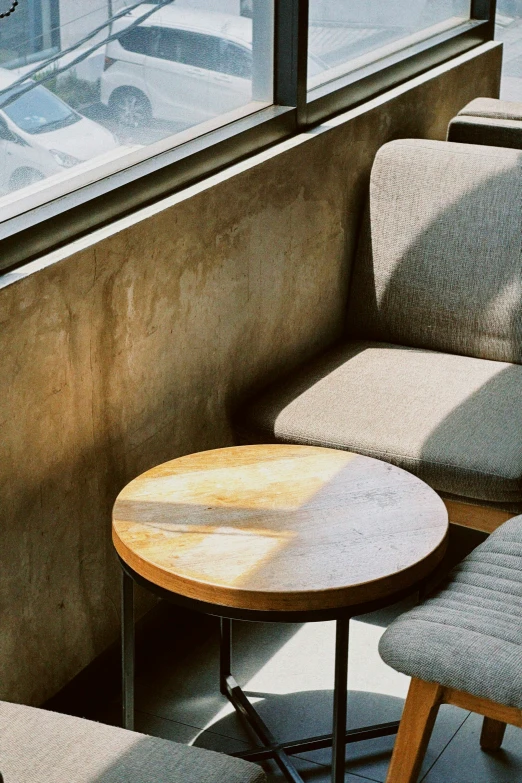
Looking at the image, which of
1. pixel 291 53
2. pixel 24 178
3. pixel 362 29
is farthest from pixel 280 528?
pixel 362 29

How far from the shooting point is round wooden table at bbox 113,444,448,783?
172 centimetres

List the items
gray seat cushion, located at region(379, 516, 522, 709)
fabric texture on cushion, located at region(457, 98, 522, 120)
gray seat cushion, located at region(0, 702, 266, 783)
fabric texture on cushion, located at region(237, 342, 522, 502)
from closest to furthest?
1. gray seat cushion, located at region(0, 702, 266, 783)
2. gray seat cushion, located at region(379, 516, 522, 709)
3. fabric texture on cushion, located at region(237, 342, 522, 502)
4. fabric texture on cushion, located at region(457, 98, 522, 120)

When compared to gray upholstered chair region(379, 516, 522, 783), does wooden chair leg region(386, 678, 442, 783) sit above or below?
below

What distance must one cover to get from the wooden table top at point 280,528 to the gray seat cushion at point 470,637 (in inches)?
3.6

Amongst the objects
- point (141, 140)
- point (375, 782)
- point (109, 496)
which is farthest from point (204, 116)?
point (375, 782)

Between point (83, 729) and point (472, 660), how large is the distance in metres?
0.62

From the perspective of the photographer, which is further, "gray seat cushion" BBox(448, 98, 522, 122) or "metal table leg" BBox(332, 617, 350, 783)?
"gray seat cushion" BBox(448, 98, 522, 122)

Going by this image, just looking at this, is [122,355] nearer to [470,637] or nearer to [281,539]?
[281,539]

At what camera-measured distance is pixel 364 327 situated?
125 inches

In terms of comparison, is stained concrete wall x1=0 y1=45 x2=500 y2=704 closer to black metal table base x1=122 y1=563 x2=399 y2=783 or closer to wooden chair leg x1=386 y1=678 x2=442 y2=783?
black metal table base x1=122 y1=563 x2=399 y2=783

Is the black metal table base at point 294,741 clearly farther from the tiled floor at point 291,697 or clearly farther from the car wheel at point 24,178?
the car wheel at point 24,178

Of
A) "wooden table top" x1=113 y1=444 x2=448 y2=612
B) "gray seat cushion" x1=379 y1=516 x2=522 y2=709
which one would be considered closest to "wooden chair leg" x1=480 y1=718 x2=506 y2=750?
"gray seat cushion" x1=379 y1=516 x2=522 y2=709

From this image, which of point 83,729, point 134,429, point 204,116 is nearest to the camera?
point 83,729

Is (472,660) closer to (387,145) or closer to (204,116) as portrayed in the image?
(204,116)
